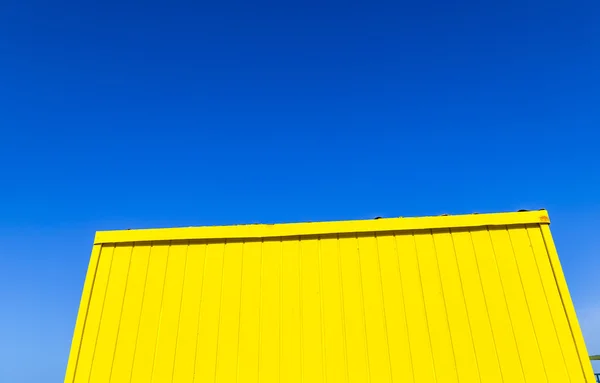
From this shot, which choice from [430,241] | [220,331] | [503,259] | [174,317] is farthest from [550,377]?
[174,317]

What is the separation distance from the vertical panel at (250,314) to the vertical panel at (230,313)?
64 mm

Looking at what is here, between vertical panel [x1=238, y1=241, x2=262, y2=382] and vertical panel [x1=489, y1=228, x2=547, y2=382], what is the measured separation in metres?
3.06

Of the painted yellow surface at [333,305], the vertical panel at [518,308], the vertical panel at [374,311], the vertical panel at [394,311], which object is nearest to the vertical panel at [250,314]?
the painted yellow surface at [333,305]

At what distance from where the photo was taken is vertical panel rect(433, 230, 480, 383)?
412 centimetres

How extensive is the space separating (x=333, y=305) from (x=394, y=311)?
74 cm

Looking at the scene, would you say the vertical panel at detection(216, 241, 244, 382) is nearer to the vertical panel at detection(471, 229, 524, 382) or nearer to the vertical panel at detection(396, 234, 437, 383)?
the vertical panel at detection(396, 234, 437, 383)

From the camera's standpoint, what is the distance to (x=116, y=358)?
4445 mm

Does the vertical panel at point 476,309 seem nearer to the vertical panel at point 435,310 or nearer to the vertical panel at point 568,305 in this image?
the vertical panel at point 435,310

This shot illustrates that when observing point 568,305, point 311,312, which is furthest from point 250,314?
point 568,305

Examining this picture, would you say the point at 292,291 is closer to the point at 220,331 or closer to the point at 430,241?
the point at 220,331

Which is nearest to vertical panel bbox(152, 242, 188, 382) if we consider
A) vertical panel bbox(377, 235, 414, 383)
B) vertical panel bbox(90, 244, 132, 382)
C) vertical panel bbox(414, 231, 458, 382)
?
vertical panel bbox(90, 244, 132, 382)

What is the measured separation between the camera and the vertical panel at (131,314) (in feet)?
14.4

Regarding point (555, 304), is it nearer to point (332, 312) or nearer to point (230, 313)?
point (332, 312)

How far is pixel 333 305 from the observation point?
448cm
